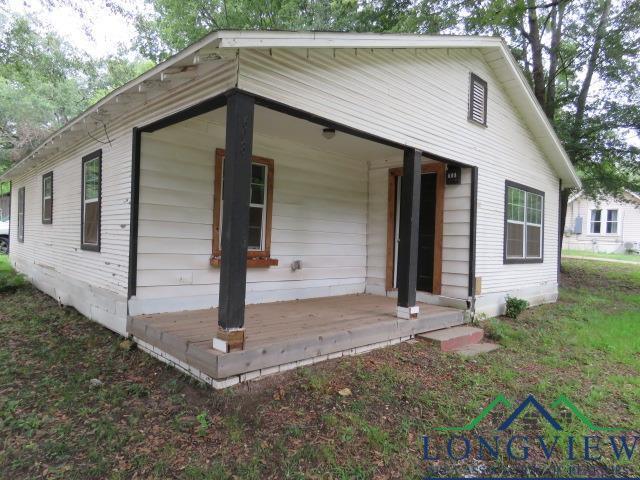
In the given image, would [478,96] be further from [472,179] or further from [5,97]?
[5,97]

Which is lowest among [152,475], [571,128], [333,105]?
[152,475]

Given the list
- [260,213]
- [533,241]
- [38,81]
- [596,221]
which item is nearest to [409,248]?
[260,213]

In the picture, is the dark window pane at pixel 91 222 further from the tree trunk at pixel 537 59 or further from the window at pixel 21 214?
the tree trunk at pixel 537 59

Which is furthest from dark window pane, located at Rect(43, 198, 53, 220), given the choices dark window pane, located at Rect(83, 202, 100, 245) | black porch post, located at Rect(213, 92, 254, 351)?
black porch post, located at Rect(213, 92, 254, 351)

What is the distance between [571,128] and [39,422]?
1264 centimetres

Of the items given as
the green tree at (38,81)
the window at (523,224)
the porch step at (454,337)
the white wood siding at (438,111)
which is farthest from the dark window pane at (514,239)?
the green tree at (38,81)

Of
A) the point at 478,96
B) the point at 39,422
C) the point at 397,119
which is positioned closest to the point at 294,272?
the point at 397,119

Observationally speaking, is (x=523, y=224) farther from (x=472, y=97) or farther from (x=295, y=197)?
(x=295, y=197)

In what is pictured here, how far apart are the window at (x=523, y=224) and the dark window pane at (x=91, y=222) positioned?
6579 mm

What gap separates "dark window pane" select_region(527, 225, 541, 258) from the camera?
7.91m

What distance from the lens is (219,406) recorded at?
3.09 metres

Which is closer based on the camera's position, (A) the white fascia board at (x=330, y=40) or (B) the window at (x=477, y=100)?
(A) the white fascia board at (x=330, y=40)

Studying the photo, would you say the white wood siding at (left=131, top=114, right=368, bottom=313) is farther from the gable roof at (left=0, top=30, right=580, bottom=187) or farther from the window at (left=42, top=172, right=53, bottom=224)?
the window at (left=42, top=172, right=53, bottom=224)

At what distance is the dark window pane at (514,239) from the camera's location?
286 inches
